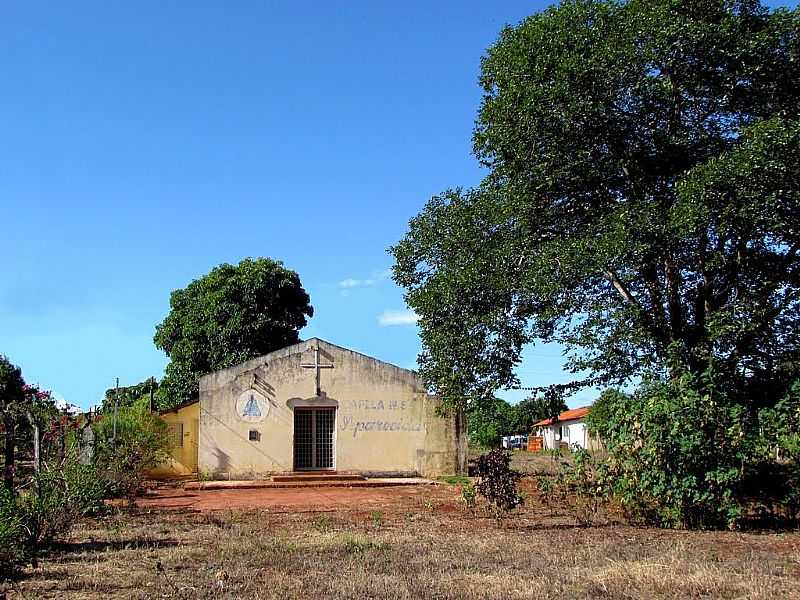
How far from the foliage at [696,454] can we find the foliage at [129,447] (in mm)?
9455

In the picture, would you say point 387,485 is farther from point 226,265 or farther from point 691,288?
point 226,265

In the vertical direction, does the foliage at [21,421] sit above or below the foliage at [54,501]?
above

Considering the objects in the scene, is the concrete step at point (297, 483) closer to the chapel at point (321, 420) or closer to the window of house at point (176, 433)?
the chapel at point (321, 420)

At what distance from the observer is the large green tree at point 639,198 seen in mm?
14047

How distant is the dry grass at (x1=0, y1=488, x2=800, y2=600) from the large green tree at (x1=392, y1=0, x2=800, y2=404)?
384cm

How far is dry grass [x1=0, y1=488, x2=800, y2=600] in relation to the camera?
27.7 ft

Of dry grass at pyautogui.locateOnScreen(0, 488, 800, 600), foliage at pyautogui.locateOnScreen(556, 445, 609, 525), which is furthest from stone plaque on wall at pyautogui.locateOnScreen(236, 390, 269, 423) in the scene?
foliage at pyautogui.locateOnScreen(556, 445, 609, 525)

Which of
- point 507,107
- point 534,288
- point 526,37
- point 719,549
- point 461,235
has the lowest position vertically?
point 719,549

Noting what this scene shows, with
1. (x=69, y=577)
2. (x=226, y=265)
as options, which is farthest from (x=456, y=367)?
(x=226, y=265)

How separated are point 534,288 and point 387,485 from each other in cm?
989

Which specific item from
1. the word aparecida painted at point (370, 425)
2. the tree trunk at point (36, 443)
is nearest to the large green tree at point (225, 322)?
the word aparecida painted at point (370, 425)

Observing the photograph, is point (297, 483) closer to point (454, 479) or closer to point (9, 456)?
point (454, 479)

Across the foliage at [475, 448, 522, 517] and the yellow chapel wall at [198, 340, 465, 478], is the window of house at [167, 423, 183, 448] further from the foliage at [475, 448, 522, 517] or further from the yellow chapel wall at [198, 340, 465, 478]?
the foliage at [475, 448, 522, 517]

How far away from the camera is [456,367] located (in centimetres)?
1750
